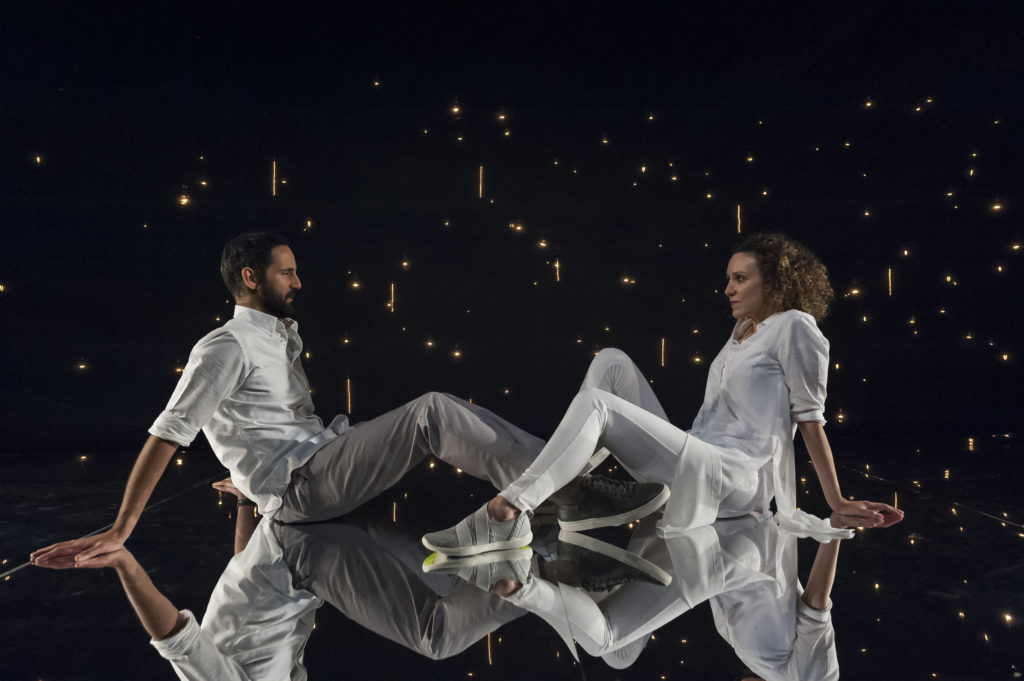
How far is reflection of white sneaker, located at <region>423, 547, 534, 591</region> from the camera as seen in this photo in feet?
4.68

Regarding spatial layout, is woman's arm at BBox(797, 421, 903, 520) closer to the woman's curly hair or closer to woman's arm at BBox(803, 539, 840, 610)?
woman's arm at BBox(803, 539, 840, 610)

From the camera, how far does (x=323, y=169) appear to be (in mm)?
3328

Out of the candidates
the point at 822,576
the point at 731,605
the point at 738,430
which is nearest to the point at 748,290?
the point at 738,430

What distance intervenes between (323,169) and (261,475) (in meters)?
1.90

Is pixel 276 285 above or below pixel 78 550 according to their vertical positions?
above

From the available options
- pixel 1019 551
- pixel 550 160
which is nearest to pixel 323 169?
pixel 550 160

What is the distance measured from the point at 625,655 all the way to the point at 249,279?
1443mm

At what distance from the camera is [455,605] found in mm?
1269

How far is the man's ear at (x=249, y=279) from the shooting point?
1.95m

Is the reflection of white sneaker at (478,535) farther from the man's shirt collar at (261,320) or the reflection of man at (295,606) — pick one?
the man's shirt collar at (261,320)

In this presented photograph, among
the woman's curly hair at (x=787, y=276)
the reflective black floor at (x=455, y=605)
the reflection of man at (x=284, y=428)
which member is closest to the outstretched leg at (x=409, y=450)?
the reflection of man at (x=284, y=428)

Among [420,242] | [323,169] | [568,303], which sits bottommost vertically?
[568,303]

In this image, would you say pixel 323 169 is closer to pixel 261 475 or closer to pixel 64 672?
pixel 261 475

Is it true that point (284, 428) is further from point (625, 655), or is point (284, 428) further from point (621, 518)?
point (625, 655)
